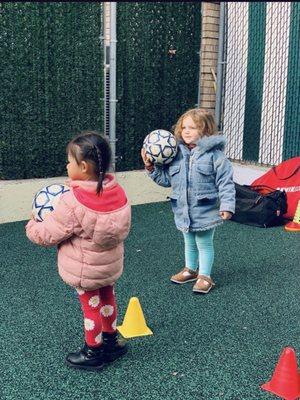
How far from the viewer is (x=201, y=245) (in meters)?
3.99

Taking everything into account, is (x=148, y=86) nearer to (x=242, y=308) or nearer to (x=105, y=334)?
(x=242, y=308)

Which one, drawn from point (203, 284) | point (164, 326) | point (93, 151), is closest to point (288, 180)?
point (203, 284)

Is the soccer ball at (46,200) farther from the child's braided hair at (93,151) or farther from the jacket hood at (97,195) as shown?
the child's braided hair at (93,151)

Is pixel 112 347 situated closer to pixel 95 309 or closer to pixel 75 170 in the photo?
pixel 95 309

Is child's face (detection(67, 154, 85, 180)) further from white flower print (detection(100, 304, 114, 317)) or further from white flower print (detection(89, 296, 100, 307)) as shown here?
white flower print (detection(100, 304, 114, 317))

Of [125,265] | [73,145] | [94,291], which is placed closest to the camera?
[73,145]

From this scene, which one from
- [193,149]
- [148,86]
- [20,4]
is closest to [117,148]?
[148,86]

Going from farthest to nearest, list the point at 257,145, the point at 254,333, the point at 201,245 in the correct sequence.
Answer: the point at 257,145 → the point at 201,245 → the point at 254,333

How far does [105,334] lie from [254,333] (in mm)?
955

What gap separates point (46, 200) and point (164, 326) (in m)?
1.24

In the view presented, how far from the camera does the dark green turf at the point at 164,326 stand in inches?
104

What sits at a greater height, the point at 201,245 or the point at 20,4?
the point at 20,4

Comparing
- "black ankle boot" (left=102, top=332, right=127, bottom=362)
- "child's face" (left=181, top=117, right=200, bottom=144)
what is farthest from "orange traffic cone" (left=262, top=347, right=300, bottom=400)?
"child's face" (left=181, top=117, right=200, bottom=144)

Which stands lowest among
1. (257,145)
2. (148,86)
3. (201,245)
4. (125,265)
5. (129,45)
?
(125,265)
